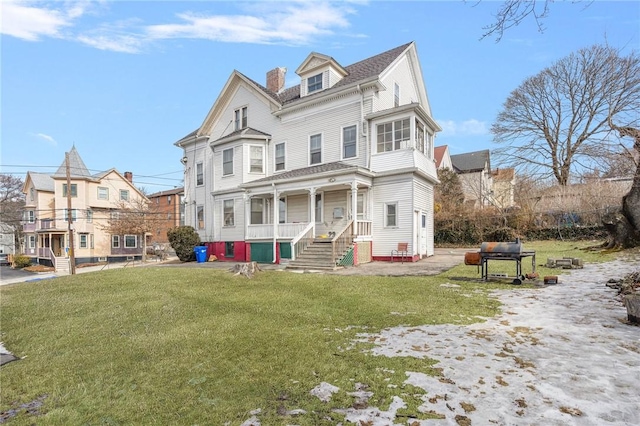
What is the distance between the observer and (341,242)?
15.2 m

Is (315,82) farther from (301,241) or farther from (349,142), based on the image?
(301,241)

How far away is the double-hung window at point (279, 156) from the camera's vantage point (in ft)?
68.6

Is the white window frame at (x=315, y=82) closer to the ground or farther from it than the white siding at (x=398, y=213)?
farther from it

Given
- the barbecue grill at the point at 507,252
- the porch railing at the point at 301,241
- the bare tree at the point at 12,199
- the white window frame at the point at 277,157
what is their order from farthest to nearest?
1. the bare tree at the point at 12,199
2. the white window frame at the point at 277,157
3. the porch railing at the point at 301,241
4. the barbecue grill at the point at 507,252

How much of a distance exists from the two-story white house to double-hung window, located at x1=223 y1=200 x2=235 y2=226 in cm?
7

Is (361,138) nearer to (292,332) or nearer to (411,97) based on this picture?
(411,97)

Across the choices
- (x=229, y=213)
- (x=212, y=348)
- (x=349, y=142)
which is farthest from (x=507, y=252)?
(x=229, y=213)

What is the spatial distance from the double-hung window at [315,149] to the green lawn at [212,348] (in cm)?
1042

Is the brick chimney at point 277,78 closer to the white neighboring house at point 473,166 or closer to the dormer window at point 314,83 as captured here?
the dormer window at point 314,83

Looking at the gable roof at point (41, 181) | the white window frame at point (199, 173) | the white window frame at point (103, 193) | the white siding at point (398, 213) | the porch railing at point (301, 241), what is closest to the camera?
the porch railing at point (301, 241)

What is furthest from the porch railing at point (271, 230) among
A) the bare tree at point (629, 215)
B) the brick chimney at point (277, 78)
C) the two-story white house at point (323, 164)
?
the bare tree at point (629, 215)

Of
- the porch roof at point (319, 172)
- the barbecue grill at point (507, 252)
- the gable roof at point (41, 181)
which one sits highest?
the gable roof at point (41, 181)

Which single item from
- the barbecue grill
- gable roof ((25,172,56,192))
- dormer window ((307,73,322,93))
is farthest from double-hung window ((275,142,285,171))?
gable roof ((25,172,56,192))

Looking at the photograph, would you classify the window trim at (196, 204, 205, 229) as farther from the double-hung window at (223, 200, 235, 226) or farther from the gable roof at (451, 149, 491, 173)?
the gable roof at (451, 149, 491, 173)
